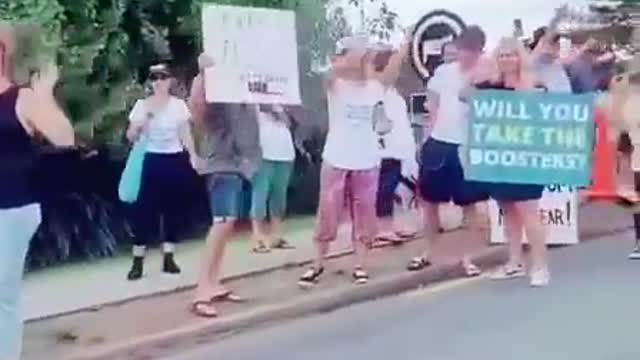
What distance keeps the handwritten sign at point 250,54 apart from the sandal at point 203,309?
1.38 metres

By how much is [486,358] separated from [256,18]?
10.8 feet

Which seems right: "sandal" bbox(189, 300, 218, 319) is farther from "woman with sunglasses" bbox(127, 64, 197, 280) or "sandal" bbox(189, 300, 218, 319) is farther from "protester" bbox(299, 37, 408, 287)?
"woman with sunglasses" bbox(127, 64, 197, 280)

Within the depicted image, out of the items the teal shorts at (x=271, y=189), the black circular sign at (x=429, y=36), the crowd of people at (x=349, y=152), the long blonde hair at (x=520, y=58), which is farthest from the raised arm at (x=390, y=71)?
the teal shorts at (x=271, y=189)

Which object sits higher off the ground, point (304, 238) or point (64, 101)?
point (64, 101)

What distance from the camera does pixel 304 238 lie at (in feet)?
47.3

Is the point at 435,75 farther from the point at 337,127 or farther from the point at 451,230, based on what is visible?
the point at 451,230

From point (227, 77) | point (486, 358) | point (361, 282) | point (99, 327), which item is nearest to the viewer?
point (486, 358)

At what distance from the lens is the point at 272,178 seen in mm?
13562

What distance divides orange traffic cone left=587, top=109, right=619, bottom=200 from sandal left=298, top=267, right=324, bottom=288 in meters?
4.88

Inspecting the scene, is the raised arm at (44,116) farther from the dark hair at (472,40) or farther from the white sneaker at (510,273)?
the white sneaker at (510,273)

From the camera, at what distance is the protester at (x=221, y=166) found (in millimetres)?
10555

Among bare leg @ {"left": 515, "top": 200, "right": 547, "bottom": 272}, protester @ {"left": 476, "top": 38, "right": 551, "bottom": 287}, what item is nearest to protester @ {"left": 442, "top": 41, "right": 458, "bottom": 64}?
protester @ {"left": 476, "top": 38, "right": 551, "bottom": 287}

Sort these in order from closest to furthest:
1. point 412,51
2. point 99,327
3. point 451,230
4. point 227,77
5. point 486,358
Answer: point 486,358 < point 99,327 < point 227,77 < point 412,51 < point 451,230

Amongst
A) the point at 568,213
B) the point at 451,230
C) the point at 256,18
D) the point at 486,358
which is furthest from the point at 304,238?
the point at 486,358
